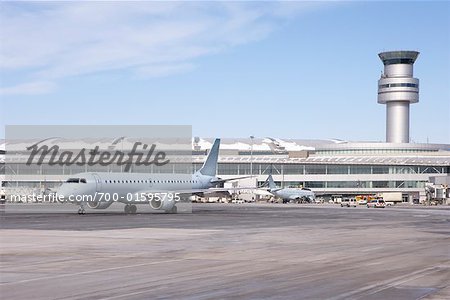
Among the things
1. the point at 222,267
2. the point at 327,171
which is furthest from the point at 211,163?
the point at 327,171

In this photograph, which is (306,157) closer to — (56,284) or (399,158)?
(399,158)

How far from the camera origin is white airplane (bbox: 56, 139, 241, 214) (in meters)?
73.7

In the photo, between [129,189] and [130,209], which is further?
[130,209]

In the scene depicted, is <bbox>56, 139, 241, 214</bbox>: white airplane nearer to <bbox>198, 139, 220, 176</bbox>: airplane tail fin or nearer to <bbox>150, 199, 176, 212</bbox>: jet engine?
<bbox>150, 199, 176, 212</bbox>: jet engine

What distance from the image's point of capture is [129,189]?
78.8m

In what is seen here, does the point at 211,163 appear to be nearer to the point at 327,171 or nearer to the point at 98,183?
the point at 98,183

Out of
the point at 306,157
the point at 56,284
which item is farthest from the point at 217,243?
the point at 306,157

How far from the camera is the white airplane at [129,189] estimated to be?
242ft

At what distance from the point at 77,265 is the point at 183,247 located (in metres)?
7.96

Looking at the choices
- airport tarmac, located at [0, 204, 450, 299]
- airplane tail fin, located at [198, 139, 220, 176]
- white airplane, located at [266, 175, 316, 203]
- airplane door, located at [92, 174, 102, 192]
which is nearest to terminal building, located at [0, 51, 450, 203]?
white airplane, located at [266, 175, 316, 203]

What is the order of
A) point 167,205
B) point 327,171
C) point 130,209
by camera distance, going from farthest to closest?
point 327,171 < point 167,205 < point 130,209

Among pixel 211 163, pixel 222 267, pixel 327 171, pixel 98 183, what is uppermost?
pixel 327 171

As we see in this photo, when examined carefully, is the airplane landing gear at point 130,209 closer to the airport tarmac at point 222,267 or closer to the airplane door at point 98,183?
the airplane door at point 98,183

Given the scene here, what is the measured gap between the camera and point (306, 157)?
632 ft
